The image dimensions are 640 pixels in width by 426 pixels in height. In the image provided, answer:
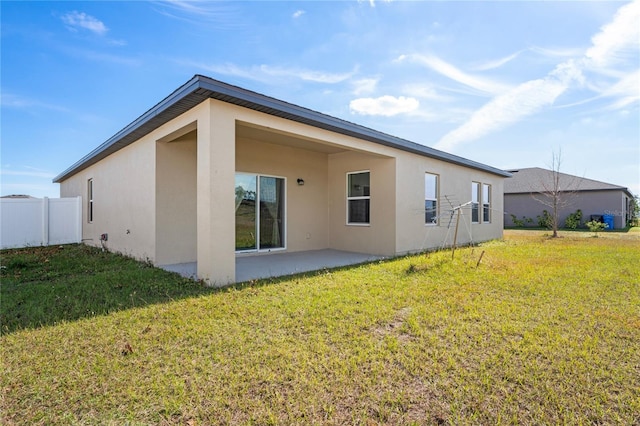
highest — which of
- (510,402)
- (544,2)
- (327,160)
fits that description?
(544,2)

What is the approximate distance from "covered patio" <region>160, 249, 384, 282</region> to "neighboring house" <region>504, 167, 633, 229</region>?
19.6 metres

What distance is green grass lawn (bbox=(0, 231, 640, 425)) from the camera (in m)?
2.10

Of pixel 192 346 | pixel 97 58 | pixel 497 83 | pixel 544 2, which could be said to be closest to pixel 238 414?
pixel 192 346

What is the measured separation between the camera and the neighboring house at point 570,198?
21.6 m

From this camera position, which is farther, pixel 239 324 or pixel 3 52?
pixel 3 52

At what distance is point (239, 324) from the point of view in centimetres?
355

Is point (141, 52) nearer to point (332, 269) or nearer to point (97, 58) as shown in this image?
point (97, 58)

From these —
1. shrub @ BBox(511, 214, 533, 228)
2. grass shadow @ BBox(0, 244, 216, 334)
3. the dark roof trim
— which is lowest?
grass shadow @ BBox(0, 244, 216, 334)

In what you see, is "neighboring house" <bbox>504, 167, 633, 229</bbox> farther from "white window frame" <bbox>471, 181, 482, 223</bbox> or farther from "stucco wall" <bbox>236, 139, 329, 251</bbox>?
"stucco wall" <bbox>236, 139, 329, 251</bbox>

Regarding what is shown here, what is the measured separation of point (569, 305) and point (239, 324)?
4.33 m

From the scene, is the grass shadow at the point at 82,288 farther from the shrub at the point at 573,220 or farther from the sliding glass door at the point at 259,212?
the shrub at the point at 573,220

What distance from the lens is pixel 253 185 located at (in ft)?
28.0

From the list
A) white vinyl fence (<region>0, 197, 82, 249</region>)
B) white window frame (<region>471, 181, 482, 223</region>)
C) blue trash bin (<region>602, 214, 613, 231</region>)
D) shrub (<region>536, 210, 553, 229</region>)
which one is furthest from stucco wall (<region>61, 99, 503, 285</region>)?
blue trash bin (<region>602, 214, 613, 231</region>)

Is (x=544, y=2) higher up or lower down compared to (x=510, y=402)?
higher up
